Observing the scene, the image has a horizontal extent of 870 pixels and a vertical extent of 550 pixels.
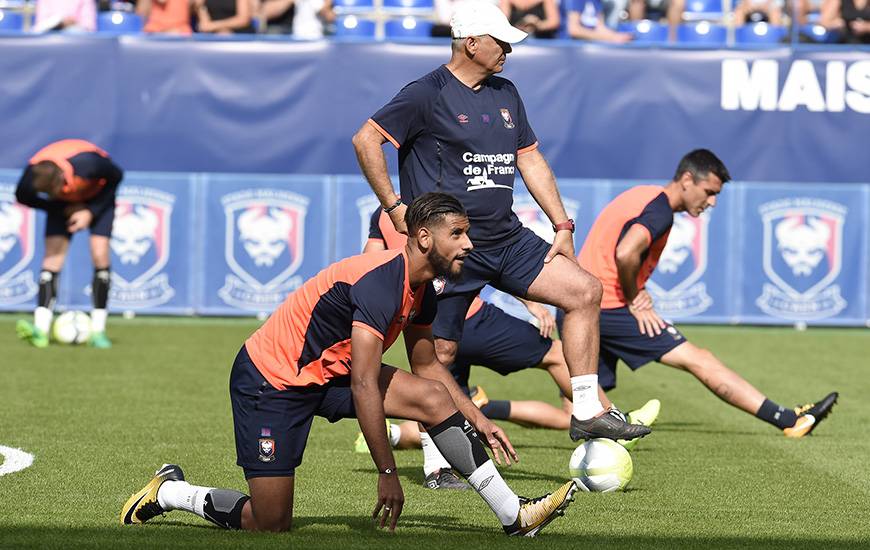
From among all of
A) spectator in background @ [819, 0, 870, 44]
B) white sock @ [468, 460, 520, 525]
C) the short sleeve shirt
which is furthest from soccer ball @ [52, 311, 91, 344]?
spectator in background @ [819, 0, 870, 44]

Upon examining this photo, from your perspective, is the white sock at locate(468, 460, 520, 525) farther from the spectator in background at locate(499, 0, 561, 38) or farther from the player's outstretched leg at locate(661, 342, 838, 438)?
the spectator in background at locate(499, 0, 561, 38)

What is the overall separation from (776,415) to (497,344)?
1.90 m

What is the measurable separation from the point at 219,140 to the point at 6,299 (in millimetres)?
3508

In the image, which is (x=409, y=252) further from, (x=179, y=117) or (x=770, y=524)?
(x=179, y=117)

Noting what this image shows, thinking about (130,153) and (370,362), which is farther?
(130,153)

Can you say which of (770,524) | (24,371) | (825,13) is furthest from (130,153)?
(770,524)

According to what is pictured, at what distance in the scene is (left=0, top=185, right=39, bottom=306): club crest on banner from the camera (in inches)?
709

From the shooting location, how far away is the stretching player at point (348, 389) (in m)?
5.89

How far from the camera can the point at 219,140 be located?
19922 mm

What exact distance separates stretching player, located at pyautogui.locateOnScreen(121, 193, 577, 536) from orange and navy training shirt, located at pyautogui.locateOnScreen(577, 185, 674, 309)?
315 centimetres

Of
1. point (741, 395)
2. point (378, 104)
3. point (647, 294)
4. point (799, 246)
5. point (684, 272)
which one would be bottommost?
point (684, 272)

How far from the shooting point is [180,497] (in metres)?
Answer: 6.34

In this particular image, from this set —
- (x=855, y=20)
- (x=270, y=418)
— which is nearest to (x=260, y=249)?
(x=855, y=20)

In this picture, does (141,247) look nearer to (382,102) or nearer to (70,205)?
(382,102)
